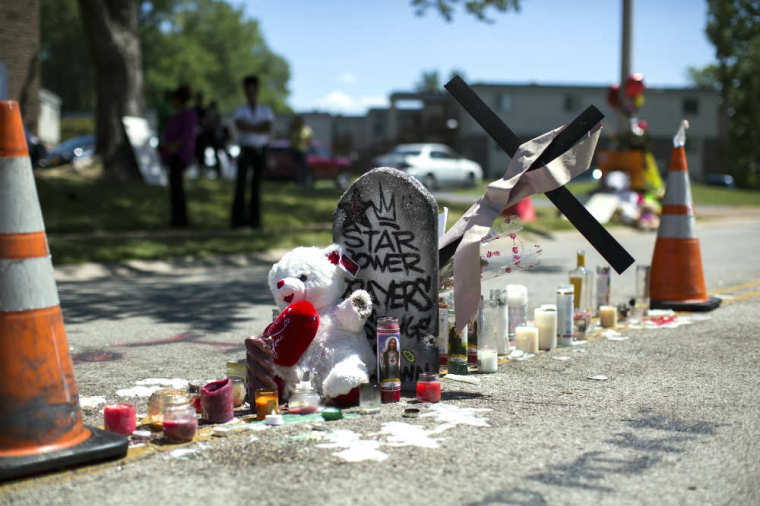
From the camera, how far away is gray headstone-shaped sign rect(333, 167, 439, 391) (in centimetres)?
451

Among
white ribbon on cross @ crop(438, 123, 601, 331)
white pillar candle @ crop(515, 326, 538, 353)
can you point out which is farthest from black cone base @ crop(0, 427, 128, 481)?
white pillar candle @ crop(515, 326, 538, 353)

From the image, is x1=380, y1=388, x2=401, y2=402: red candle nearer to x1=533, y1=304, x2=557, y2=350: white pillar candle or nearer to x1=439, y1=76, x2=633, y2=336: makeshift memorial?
x1=439, y1=76, x2=633, y2=336: makeshift memorial

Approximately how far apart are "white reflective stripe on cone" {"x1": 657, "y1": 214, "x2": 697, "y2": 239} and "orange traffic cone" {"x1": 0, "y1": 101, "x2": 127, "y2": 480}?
523 centimetres

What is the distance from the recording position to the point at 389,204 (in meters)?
4.57

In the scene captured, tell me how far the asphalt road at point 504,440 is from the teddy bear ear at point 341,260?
814 millimetres

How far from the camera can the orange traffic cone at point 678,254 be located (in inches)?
273

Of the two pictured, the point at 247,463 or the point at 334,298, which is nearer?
the point at 247,463

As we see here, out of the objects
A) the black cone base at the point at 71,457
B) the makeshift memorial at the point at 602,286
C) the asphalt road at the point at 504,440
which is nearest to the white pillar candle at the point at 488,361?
the asphalt road at the point at 504,440

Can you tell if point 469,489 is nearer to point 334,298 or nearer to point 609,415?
point 609,415

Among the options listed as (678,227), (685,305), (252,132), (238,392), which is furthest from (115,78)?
(238,392)

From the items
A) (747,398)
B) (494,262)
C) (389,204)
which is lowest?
(747,398)

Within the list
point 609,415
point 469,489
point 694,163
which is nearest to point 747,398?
point 609,415

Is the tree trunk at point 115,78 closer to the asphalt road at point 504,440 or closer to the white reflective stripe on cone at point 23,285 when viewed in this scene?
the asphalt road at point 504,440

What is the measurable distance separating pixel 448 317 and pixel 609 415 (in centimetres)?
122
